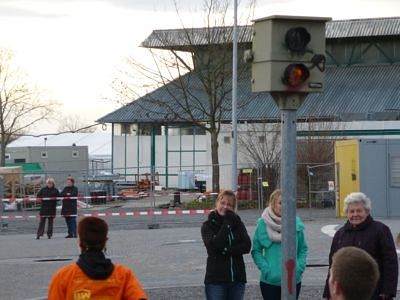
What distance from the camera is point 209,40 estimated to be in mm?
46688

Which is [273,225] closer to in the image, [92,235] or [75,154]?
[92,235]

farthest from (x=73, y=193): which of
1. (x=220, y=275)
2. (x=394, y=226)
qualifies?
(x=220, y=275)

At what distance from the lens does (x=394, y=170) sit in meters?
30.2

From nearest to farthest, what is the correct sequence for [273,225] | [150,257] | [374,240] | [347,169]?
[374,240], [273,225], [150,257], [347,169]

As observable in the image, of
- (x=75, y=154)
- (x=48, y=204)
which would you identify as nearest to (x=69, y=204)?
(x=48, y=204)

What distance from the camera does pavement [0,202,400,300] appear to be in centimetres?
1407

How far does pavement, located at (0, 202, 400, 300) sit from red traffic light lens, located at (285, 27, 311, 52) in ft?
20.8

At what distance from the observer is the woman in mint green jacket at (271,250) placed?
28.0ft

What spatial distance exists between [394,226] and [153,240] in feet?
22.7

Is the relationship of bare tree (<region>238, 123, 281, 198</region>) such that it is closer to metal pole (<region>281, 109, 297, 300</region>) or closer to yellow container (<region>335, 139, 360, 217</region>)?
yellow container (<region>335, 139, 360, 217</region>)

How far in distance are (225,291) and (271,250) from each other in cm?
56

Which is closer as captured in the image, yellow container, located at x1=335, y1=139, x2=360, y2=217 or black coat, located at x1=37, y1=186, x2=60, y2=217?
black coat, located at x1=37, y1=186, x2=60, y2=217

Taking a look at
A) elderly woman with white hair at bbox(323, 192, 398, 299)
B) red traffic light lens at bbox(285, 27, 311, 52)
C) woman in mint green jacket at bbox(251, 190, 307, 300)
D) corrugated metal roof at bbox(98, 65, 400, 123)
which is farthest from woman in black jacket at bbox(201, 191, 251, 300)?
corrugated metal roof at bbox(98, 65, 400, 123)

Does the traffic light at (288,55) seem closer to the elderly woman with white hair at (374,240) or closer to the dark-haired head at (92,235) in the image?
the elderly woman with white hair at (374,240)
